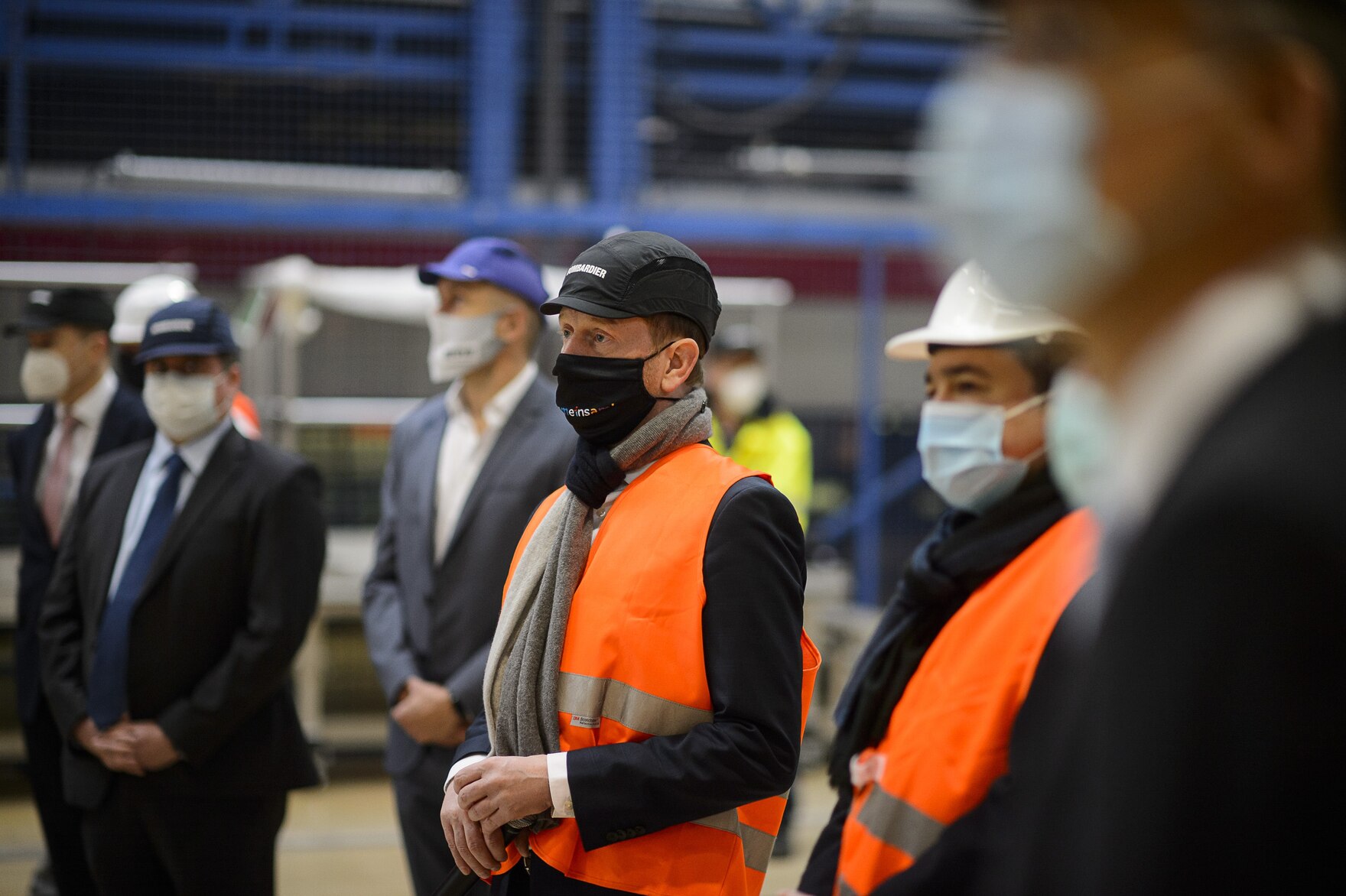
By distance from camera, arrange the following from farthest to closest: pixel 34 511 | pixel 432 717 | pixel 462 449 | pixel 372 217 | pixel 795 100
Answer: pixel 795 100 → pixel 372 217 → pixel 34 511 → pixel 462 449 → pixel 432 717

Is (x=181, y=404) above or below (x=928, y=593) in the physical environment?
above

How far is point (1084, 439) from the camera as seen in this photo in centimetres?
120

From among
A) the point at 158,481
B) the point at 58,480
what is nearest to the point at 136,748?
the point at 158,481

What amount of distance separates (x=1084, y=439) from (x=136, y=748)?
8.45 ft

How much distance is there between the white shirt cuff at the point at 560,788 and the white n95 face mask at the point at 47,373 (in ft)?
9.90

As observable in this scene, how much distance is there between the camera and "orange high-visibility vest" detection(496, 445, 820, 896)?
1.81 m

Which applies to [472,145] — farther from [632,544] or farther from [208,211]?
[632,544]

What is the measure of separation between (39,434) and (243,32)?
3146 millimetres

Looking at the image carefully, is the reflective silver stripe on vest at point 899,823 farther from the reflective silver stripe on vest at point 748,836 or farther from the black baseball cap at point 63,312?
the black baseball cap at point 63,312

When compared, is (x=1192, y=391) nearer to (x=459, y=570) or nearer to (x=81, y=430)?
(x=459, y=570)

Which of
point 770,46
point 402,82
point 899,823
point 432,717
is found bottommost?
point 432,717

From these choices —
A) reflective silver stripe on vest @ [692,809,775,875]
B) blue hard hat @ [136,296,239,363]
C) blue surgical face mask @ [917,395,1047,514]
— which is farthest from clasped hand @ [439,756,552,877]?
blue hard hat @ [136,296,239,363]

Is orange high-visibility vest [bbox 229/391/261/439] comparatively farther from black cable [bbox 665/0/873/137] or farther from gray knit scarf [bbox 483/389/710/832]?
black cable [bbox 665/0/873/137]

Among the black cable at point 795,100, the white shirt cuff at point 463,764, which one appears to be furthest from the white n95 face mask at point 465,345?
the black cable at point 795,100
